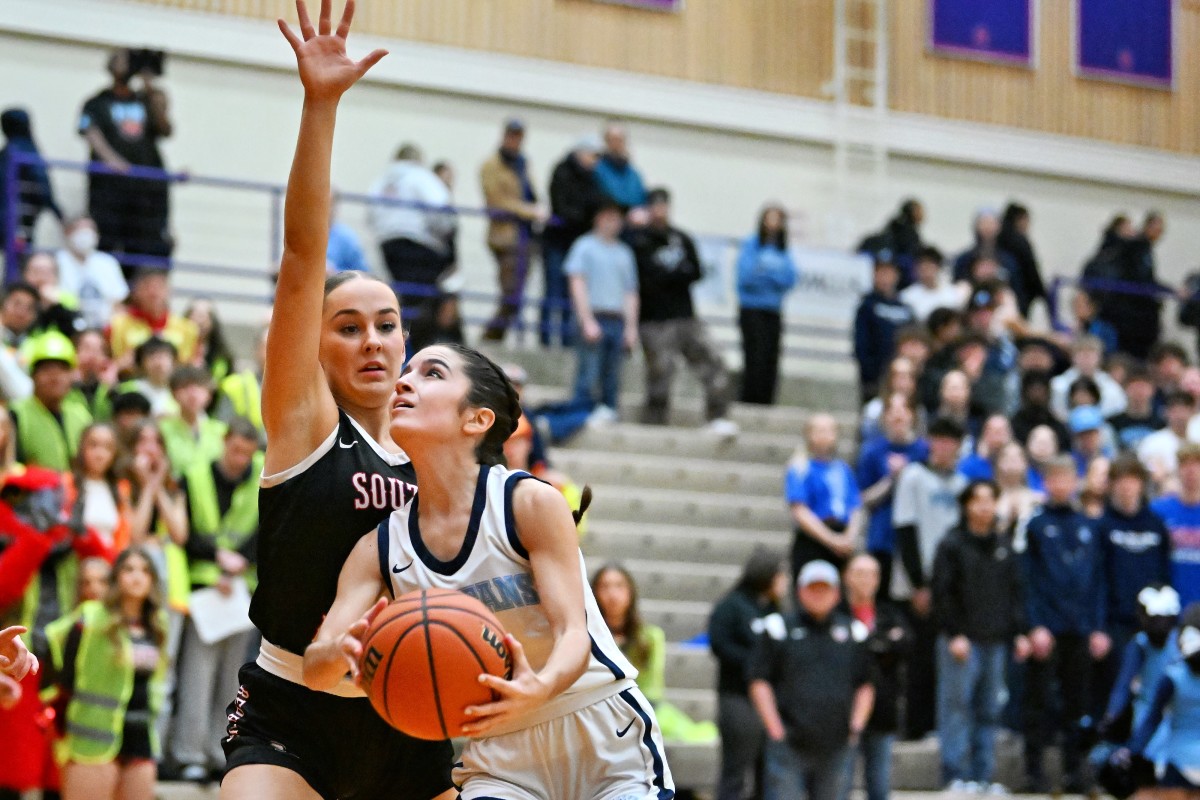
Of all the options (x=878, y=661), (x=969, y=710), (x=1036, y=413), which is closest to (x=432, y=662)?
(x=878, y=661)

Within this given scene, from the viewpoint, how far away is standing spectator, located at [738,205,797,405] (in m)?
14.2

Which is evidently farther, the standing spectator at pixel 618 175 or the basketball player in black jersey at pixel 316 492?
the standing spectator at pixel 618 175

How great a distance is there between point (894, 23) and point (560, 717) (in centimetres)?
1609

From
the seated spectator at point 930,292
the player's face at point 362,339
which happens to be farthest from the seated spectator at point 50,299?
the seated spectator at point 930,292

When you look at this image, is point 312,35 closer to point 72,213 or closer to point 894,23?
point 72,213

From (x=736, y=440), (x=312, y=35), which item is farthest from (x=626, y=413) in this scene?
(x=312, y=35)

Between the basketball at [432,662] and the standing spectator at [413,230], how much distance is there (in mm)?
9980

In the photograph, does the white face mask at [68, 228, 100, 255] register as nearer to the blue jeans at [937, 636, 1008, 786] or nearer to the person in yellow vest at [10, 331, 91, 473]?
the person in yellow vest at [10, 331, 91, 473]

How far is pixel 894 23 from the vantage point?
19.2 metres

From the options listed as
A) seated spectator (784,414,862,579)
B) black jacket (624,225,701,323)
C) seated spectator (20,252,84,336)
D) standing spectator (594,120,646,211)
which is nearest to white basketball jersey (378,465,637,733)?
seated spectator (784,414,862,579)

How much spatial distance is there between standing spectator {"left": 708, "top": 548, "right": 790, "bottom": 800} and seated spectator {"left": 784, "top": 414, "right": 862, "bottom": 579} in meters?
1.08

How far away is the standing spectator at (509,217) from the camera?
48.5ft

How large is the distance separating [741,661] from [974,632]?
5.68ft

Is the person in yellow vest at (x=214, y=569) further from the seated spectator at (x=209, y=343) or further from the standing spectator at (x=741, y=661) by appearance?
the standing spectator at (x=741, y=661)
